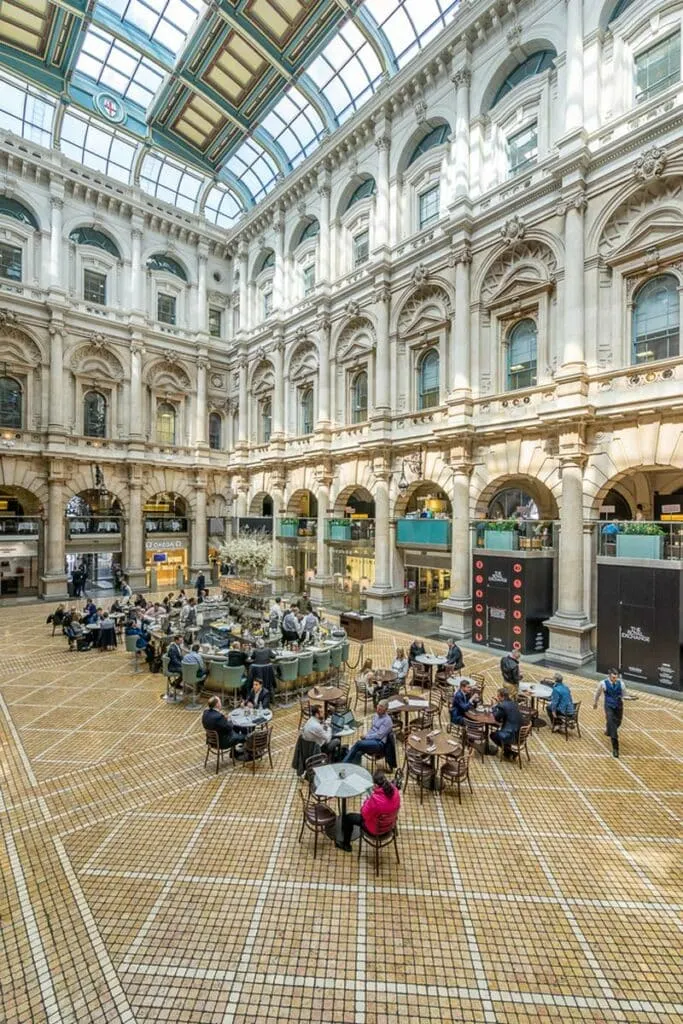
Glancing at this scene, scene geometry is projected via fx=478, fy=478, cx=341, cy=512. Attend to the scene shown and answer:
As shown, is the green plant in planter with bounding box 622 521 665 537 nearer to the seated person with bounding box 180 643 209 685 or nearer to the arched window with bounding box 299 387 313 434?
the seated person with bounding box 180 643 209 685

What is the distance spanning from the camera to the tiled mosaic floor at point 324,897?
418 cm

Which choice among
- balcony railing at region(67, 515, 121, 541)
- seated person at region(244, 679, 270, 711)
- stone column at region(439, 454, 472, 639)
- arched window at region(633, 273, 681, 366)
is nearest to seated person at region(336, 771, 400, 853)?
seated person at region(244, 679, 270, 711)

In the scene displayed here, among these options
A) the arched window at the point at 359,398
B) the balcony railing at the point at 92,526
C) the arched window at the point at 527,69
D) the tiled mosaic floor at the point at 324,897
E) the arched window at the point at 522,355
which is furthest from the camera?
the balcony railing at the point at 92,526

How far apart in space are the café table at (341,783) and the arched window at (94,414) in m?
25.0

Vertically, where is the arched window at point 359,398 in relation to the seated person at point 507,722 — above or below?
above

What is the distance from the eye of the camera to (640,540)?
1211 cm

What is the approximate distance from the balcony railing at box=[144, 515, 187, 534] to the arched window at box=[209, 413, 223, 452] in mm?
5133

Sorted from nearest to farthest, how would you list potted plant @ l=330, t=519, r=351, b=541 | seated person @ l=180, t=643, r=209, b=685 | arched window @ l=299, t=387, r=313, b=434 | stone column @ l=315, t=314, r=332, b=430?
seated person @ l=180, t=643, r=209, b=685 → potted plant @ l=330, t=519, r=351, b=541 → stone column @ l=315, t=314, r=332, b=430 → arched window @ l=299, t=387, r=313, b=434

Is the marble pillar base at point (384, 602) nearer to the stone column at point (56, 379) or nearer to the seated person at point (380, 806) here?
the seated person at point (380, 806)

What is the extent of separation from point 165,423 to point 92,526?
7.38 metres

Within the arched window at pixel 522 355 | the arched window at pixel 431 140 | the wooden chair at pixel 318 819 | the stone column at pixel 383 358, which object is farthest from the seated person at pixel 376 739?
the arched window at pixel 431 140

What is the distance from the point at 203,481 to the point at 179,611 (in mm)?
14377

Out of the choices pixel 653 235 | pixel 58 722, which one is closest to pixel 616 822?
pixel 58 722

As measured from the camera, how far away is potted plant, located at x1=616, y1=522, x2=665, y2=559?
11844 mm
